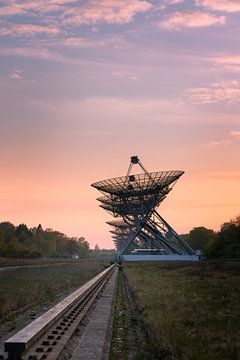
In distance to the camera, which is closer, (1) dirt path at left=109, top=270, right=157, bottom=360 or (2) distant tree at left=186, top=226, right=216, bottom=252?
(1) dirt path at left=109, top=270, right=157, bottom=360

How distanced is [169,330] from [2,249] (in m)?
131

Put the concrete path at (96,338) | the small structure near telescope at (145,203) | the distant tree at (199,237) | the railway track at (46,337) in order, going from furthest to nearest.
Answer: the distant tree at (199,237), the small structure near telescope at (145,203), the concrete path at (96,338), the railway track at (46,337)

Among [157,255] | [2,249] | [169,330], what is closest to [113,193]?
[157,255]

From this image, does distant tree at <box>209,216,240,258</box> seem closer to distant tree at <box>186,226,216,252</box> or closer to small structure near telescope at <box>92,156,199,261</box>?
small structure near telescope at <box>92,156,199,261</box>

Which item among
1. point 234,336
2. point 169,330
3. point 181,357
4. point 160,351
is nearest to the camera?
point 181,357

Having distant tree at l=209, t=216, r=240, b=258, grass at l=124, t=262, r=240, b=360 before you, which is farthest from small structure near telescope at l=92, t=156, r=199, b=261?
grass at l=124, t=262, r=240, b=360

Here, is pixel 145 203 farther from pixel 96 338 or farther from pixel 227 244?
A: pixel 96 338

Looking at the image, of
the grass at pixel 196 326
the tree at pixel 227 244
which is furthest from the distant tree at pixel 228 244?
the grass at pixel 196 326

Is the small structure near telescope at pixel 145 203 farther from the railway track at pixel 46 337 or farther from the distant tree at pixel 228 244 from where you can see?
the railway track at pixel 46 337

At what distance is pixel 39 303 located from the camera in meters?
25.7

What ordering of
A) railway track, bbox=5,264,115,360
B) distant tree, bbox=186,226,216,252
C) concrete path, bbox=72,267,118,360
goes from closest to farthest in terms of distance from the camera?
railway track, bbox=5,264,115,360 < concrete path, bbox=72,267,118,360 < distant tree, bbox=186,226,216,252

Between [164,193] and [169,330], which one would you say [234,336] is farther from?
[164,193]

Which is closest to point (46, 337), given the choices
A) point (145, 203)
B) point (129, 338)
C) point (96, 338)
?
point (96, 338)

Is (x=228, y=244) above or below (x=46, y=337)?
above
